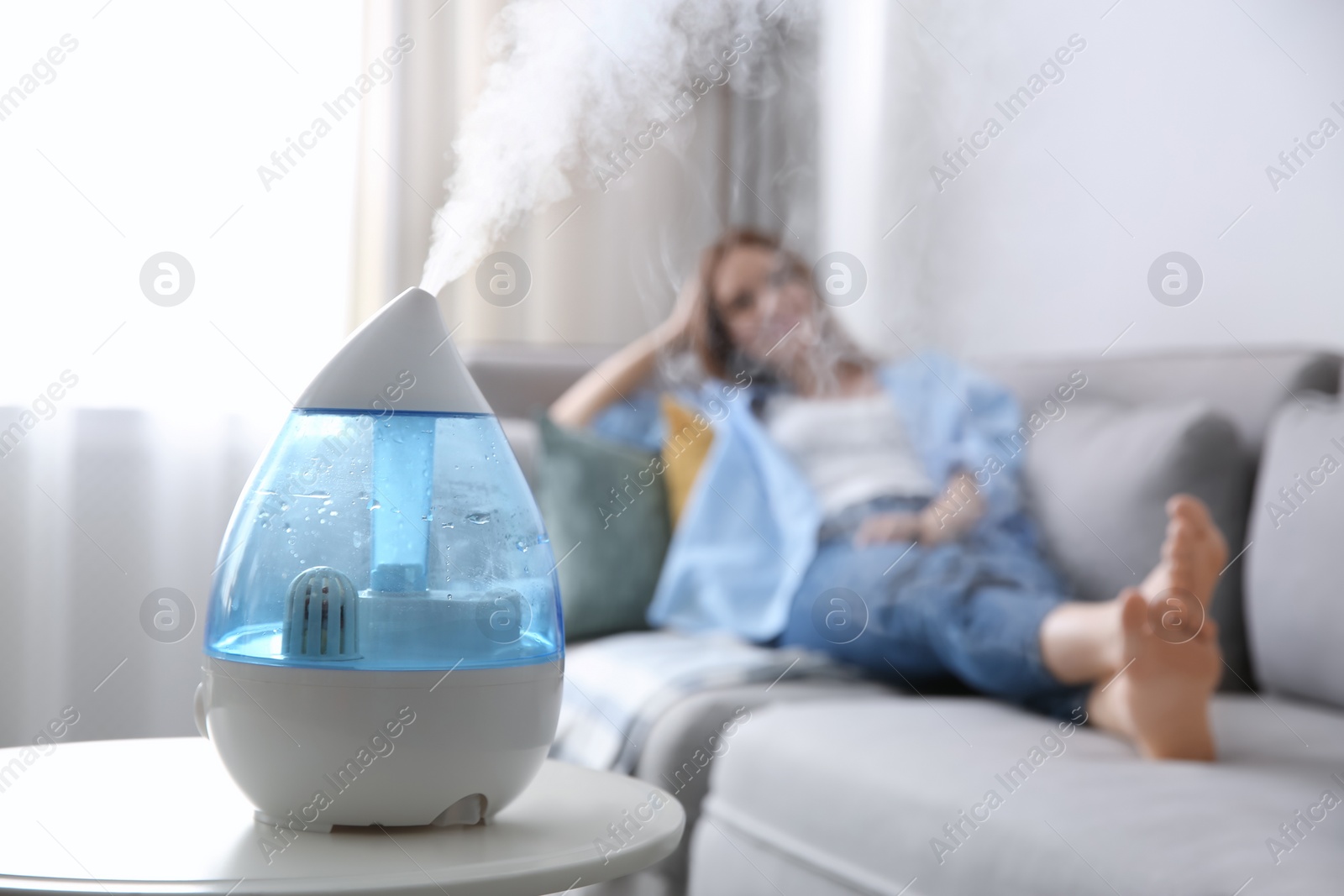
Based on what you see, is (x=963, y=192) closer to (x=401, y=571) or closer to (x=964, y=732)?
(x=964, y=732)

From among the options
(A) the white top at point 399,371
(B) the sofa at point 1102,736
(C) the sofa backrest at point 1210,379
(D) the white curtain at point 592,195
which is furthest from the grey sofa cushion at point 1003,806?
(D) the white curtain at point 592,195

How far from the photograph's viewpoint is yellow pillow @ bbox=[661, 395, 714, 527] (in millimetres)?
1803

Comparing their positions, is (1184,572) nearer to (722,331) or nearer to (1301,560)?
(1301,560)

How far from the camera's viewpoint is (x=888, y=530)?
162cm

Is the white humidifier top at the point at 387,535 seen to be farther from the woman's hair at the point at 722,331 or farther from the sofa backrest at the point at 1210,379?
the woman's hair at the point at 722,331

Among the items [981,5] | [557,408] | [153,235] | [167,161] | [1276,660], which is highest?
[981,5]

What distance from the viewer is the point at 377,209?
241cm

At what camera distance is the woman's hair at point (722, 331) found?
2.03 meters

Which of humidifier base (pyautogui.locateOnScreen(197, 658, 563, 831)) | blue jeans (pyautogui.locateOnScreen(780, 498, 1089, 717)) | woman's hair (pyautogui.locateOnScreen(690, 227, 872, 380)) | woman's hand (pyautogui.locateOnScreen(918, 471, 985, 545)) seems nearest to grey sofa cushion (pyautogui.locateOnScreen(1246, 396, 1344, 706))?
blue jeans (pyautogui.locateOnScreen(780, 498, 1089, 717))

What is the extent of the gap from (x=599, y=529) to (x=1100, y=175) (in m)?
1.12

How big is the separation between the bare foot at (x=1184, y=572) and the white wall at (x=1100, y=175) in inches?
30.1

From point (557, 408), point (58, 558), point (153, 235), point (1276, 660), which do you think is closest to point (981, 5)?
point (557, 408)

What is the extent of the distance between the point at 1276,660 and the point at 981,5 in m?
1.49

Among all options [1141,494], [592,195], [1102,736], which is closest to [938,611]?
[1102,736]
